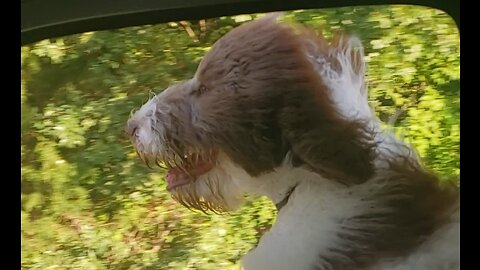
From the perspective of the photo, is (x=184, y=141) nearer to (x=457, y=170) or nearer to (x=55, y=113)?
(x=55, y=113)

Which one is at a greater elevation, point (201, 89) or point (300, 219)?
point (201, 89)

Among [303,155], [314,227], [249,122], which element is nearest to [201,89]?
[249,122]

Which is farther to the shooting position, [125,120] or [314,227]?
[125,120]

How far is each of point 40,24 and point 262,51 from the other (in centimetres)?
47

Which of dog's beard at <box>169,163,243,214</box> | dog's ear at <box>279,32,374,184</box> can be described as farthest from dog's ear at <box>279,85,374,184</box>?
dog's beard at <box>169,163,243,214</box>

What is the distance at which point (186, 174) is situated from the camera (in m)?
1.37

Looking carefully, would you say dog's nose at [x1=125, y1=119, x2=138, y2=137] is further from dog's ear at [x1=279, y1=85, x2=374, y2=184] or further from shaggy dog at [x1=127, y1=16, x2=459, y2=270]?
dog's ear at [x1=279, y1=85, x2=374, y2=184]

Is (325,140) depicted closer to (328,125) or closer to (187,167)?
(328,125)

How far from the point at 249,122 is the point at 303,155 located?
4.6 inches

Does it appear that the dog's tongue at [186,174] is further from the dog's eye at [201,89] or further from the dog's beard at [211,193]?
the dog's eye at [201,89]

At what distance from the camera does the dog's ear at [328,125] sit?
4.25 ft

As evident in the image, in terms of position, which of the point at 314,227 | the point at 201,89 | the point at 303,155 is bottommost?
the point at 314,227

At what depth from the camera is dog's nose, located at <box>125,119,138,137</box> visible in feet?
4.53

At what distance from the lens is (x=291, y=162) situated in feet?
4.30
